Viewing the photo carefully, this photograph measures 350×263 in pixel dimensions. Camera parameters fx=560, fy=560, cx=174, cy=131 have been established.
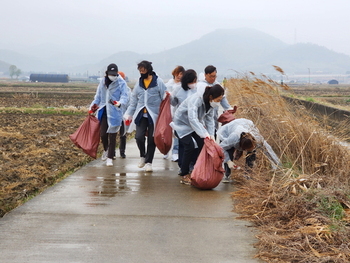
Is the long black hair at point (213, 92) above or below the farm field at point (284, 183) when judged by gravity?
above

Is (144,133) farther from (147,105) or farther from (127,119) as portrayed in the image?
(147,105)

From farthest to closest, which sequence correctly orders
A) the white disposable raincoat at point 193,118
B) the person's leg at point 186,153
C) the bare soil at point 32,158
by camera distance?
the person's leg at point 186,153, the bare soil at point 32,158, the white disposable raincoat at point 193,118

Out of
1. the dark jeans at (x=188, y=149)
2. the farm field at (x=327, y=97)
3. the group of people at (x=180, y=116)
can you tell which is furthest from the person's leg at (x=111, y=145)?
the farm field at (x=327, y=97)

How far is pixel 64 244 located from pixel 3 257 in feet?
1.84

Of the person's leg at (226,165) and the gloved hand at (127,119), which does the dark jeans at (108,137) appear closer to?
the gloved hand at (127,119)

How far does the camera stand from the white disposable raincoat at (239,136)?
291 inches

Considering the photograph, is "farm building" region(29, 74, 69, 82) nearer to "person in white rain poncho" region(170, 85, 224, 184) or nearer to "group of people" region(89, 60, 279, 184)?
"group of people" region(89, 60, 279, 184)

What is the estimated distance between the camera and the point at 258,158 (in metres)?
8.33

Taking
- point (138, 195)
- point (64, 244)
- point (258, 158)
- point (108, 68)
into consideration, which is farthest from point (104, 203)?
point (108, 68)

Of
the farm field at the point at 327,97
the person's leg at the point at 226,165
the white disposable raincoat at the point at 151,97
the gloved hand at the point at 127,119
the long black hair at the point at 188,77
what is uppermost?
the long black hair at the point at 188,77

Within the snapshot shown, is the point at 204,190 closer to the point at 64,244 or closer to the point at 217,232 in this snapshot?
the point at 217,232

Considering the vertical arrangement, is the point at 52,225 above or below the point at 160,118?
below

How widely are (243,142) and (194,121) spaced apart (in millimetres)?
710

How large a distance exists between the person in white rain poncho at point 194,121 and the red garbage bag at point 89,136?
6.12 feet
